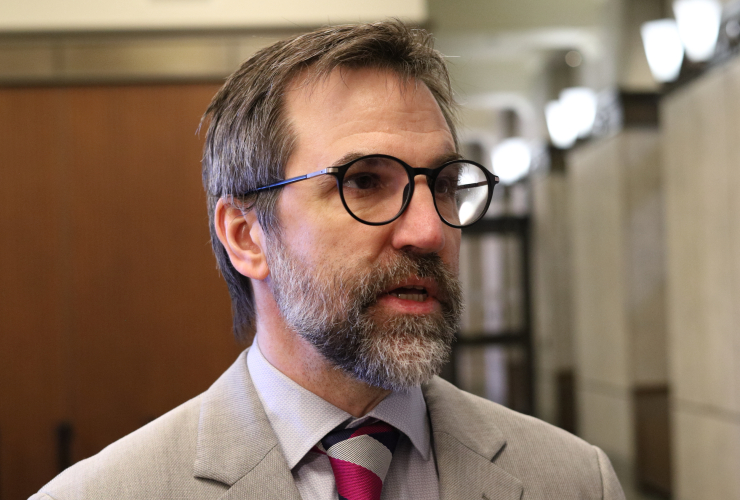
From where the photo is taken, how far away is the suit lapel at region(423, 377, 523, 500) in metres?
1.30

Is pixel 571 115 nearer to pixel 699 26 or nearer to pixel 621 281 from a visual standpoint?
pixel 621 281

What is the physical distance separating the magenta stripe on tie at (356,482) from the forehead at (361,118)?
53cm

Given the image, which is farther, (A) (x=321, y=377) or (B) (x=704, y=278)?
(B) (x=704, y=278)

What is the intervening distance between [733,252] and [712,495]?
1893 millimetres

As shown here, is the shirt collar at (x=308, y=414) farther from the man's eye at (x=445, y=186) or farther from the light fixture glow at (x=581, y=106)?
the light fixture glow at (x=581, y=106)

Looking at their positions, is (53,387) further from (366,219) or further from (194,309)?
(366,219)

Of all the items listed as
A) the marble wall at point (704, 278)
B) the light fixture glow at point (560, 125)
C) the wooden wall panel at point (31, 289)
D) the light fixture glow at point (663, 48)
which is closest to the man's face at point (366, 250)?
the wooden wall panel at point (31, 289)

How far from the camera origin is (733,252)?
5.13 m

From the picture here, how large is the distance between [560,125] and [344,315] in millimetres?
8756

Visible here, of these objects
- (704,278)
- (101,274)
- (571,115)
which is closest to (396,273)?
(101,274)

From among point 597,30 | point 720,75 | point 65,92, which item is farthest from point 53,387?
point 597,30

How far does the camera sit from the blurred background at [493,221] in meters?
2.92

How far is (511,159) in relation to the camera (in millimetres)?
11672

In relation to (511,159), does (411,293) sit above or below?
below
